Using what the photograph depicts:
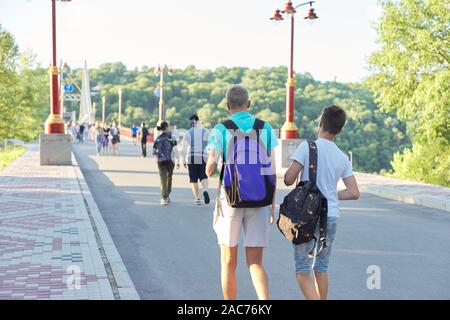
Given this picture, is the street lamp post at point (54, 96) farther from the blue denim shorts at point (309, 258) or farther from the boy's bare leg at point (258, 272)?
the blue denim shorts at point (309, 258)

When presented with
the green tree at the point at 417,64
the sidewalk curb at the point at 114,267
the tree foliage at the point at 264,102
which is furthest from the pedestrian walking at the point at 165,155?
the tree foliage at the point at 264,102

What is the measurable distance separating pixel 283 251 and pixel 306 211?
372 centimetres

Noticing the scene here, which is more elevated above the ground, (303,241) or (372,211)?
(303,241)

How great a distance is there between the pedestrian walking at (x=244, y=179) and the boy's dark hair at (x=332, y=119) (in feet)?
1.40

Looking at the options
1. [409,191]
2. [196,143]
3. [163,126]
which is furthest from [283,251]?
[409,191]

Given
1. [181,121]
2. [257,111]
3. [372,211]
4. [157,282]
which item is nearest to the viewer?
[157,282]

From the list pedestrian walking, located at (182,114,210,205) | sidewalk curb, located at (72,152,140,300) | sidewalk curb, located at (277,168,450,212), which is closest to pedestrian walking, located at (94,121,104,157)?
sidewalk curb, located at (277,168,450,212)

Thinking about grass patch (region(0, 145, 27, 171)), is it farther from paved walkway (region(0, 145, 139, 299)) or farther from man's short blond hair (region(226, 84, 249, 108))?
man's short blond hair (region(226, 84, 249, 108))

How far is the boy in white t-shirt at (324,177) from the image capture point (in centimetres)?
474
